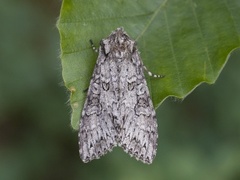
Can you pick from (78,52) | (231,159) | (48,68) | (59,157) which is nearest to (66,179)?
(59,157)

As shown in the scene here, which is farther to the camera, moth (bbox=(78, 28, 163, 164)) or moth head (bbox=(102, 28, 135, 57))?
moth (bbox=(78, 28, 163, 164))

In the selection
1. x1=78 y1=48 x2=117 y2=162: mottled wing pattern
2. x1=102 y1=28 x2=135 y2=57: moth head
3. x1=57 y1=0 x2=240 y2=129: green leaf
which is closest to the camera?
x1=57 y1=0 x2=240 y2=129: green leaf

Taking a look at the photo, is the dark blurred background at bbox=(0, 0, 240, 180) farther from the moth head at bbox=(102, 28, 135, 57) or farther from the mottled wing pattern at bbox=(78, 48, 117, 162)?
the moth head at bbox=(102, 28, 135, 57)

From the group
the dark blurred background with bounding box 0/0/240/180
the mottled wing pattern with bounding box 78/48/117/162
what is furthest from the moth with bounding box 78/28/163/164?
the dark blurred background with bounding box 0/0/240/180

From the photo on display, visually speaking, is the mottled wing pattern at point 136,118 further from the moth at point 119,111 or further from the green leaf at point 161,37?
the green leaf at point 161,37

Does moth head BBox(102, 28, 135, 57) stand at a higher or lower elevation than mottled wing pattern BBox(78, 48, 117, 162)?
higher

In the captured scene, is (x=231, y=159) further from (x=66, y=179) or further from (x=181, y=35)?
(x=181, y=35)
